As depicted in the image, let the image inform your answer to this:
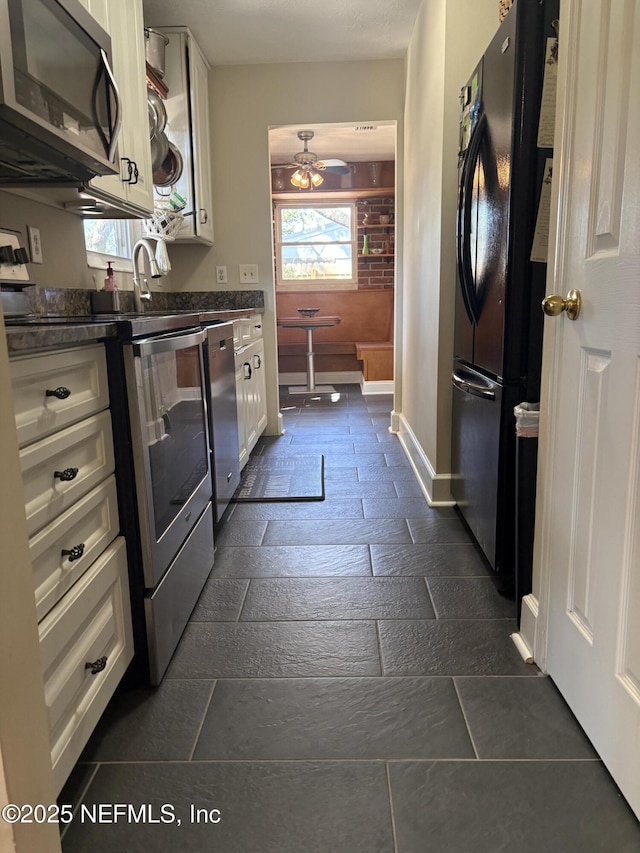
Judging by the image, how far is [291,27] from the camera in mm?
3344

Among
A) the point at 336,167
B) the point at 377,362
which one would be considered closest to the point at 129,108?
the point at 377,362

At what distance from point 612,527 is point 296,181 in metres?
5.47

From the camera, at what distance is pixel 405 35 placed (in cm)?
347

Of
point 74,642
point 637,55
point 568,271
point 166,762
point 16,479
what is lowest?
point 166,762

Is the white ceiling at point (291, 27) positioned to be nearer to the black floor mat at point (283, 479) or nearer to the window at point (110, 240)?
the window at point (110, 240)

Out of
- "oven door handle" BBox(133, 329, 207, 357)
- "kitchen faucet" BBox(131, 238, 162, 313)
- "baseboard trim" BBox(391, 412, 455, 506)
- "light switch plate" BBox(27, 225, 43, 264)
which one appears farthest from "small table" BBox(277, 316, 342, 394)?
"oven door handle" BBox(133, 329, 207, 357)

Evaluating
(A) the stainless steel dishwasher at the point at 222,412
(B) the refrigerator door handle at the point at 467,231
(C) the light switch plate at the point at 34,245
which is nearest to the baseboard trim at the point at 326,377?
(A) the stainless steel dishwasher at the point at 222,412

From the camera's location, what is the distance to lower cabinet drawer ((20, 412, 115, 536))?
3.28ft

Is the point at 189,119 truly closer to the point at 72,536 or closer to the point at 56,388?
the point at 56,388

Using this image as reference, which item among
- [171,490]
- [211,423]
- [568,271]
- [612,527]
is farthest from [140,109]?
[612,527]

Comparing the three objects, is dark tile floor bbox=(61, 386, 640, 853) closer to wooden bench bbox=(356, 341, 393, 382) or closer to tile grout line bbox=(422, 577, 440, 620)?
tile grout line bbox=(422, 577, 440, 620)

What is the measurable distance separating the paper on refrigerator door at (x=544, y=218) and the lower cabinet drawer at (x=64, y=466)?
1291 millimetres

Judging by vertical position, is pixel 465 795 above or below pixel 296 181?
below

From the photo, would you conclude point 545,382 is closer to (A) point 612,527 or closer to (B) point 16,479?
(A) point 612,527
